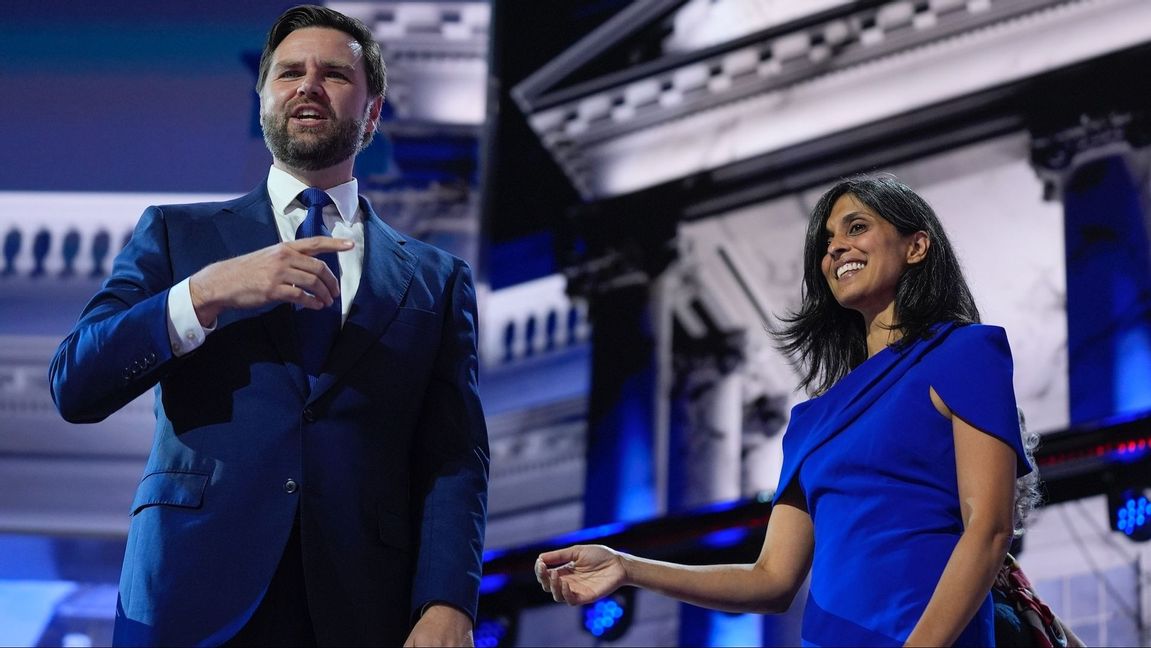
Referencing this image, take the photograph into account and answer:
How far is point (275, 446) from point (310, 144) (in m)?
0.50

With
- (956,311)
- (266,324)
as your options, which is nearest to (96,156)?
(266,324)

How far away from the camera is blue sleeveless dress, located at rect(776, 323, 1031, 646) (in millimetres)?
1718

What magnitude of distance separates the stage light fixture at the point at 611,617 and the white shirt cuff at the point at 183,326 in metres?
4.27

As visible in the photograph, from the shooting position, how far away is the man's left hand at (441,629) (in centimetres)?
176

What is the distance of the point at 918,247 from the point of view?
201 cm

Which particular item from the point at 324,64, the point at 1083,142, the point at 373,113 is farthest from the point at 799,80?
the point at 324,64

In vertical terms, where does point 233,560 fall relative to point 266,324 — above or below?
below

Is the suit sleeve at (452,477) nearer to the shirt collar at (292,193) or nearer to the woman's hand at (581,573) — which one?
the woman's hand at (581,573)

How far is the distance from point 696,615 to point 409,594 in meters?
4.16

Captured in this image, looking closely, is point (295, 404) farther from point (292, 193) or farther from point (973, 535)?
point (973, 535)

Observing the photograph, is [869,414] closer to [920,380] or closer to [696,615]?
A: [920,380]

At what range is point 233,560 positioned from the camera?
5.60ft

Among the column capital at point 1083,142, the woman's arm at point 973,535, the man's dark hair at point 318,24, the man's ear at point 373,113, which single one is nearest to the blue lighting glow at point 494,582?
the column capital at point 1083,142

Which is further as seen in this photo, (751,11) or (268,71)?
(751,11)
